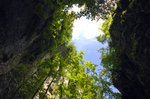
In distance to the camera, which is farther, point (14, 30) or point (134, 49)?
point (14, 30)

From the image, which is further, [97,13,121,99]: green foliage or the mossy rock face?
[97,13,121,99]: green foliage

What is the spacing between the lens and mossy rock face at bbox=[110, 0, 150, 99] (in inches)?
352

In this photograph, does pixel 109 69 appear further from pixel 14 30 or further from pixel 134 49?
pixel 14 30

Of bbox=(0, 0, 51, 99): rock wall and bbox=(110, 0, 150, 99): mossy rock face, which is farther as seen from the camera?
bbox=(0, 0, 51, 99): rock wall

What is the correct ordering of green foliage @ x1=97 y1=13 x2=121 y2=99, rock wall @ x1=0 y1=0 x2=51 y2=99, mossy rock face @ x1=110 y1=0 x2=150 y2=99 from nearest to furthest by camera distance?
mossy rock face @ x1=110 y1=0 x2=150 y2=99, rock wall @ x1=0 y1=0 x2=51 y2=99, green foliage @ x1=97 y1=13 x2=121 y2=99

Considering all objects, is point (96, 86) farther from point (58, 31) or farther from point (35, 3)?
point (35, 3)

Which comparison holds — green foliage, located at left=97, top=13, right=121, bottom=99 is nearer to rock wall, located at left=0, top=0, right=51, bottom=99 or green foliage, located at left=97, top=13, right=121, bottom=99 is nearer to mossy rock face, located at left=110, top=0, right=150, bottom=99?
mossy rock face, located at left=110, top=0, right=150, bottom=99

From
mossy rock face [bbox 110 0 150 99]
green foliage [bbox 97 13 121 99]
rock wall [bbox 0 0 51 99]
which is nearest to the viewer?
mossy rock face [bbox 110 0 150 99]

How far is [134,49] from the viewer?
9.75 m

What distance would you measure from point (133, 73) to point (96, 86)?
601cm

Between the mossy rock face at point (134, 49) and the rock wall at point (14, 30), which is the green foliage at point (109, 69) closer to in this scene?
the mossy rock face at point (134, 49)

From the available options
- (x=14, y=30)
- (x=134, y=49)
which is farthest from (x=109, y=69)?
(x=14, y=30)

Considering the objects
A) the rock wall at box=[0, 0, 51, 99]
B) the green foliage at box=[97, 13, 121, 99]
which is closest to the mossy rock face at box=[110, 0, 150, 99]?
the green foliage at box=[97, 13, 121, 99]

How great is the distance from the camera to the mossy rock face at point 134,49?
29.3 feet
